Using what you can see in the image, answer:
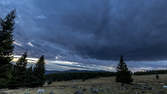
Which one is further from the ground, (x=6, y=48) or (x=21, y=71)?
(x=6, y=48)

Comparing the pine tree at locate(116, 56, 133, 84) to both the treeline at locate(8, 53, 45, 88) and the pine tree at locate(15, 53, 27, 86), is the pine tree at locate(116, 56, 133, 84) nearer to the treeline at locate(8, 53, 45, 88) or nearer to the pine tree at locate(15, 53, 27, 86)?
the treeline at locate(8, 53, 45, 88)

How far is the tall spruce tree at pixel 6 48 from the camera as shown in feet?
54.9

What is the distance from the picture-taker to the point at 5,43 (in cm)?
1706

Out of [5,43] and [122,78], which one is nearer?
[5,43]

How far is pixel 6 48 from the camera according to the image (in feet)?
56.9

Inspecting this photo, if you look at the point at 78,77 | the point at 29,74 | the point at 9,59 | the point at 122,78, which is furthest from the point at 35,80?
the point at 78,77

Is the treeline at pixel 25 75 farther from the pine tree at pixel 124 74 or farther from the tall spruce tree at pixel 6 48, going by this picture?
the pine tree at pixel 124 74

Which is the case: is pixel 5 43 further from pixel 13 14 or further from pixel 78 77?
pixel 78 77

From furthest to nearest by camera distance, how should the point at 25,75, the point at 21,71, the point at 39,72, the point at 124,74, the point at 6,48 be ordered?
the point at 124,74 < the point at 39,72 < the point at 25,75 < the point at 21,71 < the point at 6,48

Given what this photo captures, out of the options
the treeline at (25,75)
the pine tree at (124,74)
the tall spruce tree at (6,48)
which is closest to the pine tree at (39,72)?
the treeline at (25,75)

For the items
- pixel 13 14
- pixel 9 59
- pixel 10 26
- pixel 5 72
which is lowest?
pixel 5 72

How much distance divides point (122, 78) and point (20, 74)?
3981cm

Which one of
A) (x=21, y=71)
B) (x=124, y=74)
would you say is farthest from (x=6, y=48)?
(x=124, y=74)

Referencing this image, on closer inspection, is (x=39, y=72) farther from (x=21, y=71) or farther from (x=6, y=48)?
(x=6, y=48)
